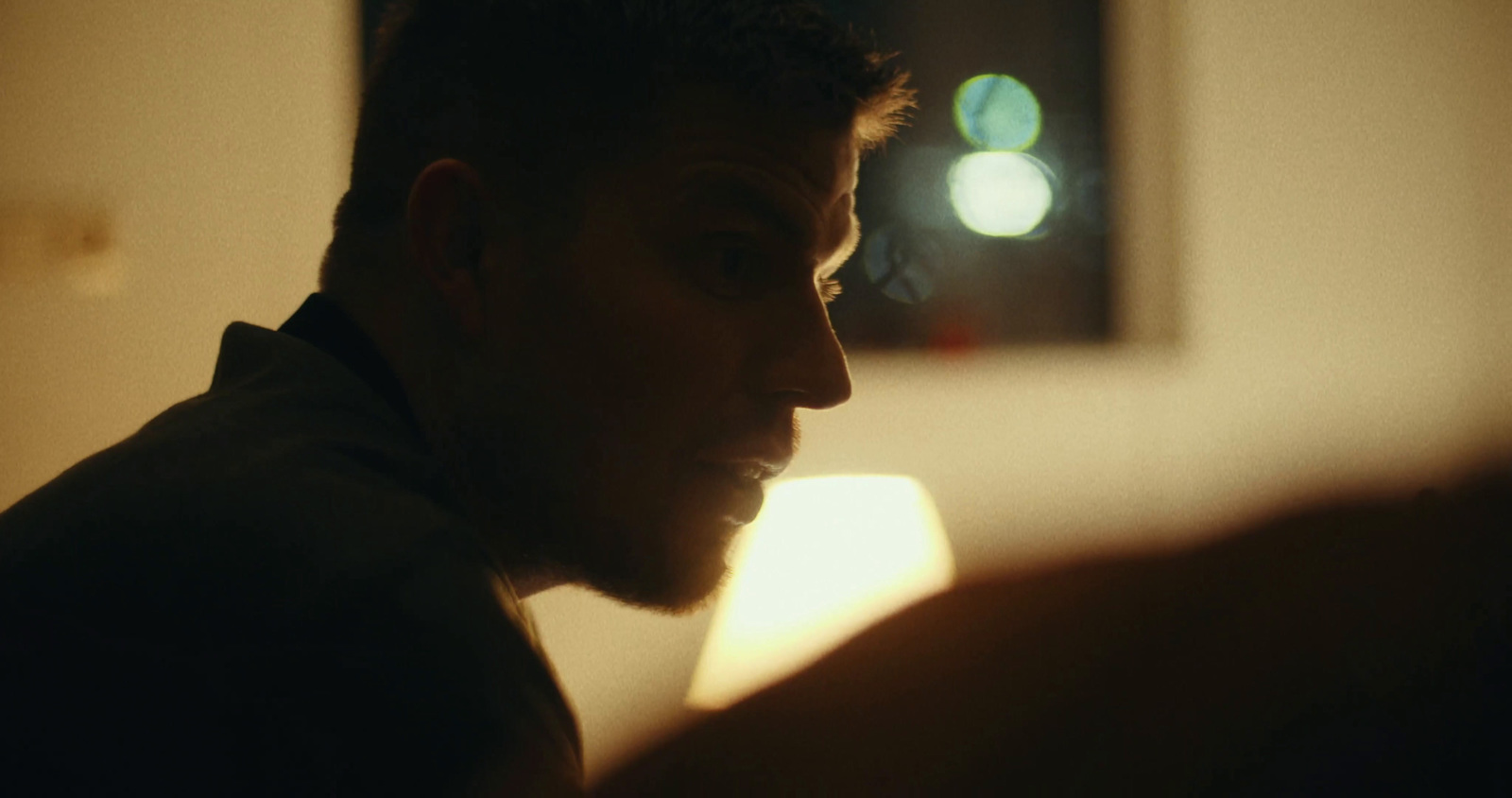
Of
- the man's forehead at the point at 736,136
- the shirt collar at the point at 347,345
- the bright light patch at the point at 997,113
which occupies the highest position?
the bright light patch at the point at 997,113

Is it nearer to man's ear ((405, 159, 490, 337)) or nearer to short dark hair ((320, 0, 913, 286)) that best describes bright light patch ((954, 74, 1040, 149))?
short dark hair ((320, 0, 913, 286))

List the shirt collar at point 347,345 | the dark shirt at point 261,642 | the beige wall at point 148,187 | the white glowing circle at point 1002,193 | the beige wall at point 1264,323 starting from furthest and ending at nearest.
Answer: the white glowing circle at point 1002,193
the beige wall at point 1264,323
the beige wall at point 148,187
the shirt collar at point 347,345
the dark shirt at point 261,642

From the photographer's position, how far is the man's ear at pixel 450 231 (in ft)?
2.32

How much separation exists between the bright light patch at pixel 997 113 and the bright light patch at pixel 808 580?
0.64 m

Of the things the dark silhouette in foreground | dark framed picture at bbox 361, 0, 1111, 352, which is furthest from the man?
dark framed picture at bbox 361, 0, 1111, 352

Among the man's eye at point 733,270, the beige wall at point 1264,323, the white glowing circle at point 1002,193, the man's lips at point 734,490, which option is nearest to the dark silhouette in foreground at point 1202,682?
→ the man's lips at point 734,490

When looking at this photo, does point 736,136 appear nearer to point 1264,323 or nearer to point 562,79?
point 562,79

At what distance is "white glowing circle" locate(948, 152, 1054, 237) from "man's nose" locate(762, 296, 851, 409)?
41.4 inches

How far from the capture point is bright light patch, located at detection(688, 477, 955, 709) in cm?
150

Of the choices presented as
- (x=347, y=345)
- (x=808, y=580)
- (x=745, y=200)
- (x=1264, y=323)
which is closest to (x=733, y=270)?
(x=745, y=200)

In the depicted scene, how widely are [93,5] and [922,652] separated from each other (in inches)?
57.1

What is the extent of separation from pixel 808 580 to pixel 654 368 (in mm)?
886

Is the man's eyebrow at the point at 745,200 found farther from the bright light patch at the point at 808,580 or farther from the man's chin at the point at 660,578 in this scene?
the bright light patch at the point at 808,580

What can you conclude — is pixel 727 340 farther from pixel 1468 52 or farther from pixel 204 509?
pixel 1468 52
